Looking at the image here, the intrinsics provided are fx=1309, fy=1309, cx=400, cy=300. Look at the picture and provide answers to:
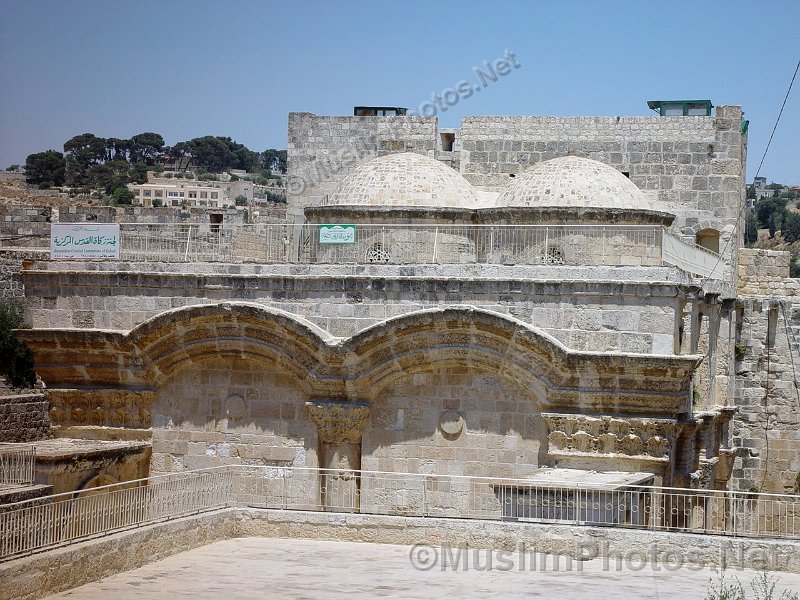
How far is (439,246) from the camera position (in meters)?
24.7

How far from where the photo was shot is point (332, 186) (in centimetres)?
3052

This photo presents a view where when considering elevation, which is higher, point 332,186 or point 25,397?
point 332,186

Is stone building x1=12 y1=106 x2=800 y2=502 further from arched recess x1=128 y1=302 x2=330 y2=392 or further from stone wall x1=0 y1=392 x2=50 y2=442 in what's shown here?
stone wall x1=0 y1=392 x2=50 y2=442

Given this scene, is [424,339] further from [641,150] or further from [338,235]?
[641,150]

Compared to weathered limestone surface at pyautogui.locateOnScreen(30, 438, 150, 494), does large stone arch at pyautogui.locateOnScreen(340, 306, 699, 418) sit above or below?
above

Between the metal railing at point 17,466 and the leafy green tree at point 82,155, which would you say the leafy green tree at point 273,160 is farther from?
the metal railing at point 17,466

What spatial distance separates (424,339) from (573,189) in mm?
4823

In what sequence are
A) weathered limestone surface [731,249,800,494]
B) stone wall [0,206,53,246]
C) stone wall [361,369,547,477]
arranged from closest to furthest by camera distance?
stone wall [361,369,547,477]
weathered limestone surface [731,249,800,494]
stone wall [0,206,53,246]

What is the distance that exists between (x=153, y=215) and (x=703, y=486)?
98.6 ft

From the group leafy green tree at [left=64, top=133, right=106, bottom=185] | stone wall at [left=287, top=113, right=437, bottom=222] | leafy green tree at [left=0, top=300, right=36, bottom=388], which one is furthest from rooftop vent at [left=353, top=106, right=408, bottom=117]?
leafy green tree at [left=64, top=133, right=106, bottom=185]

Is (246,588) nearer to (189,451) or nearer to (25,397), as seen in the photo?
(189,451)

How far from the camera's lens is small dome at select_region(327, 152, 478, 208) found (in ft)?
82.5

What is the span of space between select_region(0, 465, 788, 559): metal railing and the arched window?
700cm

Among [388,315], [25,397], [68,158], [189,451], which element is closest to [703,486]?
[388,315]
